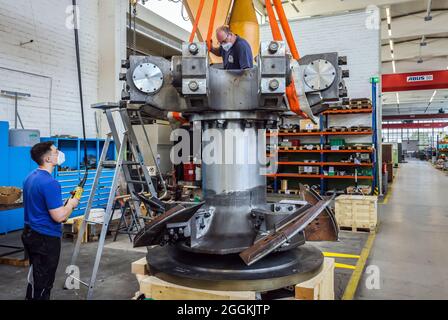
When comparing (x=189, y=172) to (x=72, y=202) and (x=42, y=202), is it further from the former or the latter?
(x=42, y=202)

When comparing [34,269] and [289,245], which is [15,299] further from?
[289,245]

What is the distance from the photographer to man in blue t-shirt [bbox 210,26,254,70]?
2.45 m

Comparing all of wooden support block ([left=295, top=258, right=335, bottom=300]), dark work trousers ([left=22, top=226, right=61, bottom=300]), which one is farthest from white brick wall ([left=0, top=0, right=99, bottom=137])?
wooden support block ([left=295, top=258, right=335, bottom=300])

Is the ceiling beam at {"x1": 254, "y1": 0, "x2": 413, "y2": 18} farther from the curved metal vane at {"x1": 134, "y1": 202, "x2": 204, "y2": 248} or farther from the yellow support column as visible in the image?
→ the curved metal vane at {"x1": 134, "y1": 202, "x2": 204, "y2": 248}

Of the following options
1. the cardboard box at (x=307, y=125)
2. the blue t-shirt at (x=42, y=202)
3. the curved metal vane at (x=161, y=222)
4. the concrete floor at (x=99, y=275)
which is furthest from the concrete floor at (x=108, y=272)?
the cardboard box at (x=307, y=125)

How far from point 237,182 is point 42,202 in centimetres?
160

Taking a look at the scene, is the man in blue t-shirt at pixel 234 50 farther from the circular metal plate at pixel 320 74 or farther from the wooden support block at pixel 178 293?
the wooden support block at pixel 178 293

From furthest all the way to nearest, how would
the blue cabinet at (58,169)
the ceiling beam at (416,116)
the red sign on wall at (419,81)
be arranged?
1. the ceiling beam at (416,116)
2. the red sign on wall at (419,81)
3. the blue cabinet at (58,169)

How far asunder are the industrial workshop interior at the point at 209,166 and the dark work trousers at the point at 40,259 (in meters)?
0.01

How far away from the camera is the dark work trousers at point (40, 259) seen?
9.33 feet

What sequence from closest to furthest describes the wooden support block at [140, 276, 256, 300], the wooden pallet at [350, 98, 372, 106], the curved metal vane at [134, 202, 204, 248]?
the wooden support block at [140, 276, 256, 300]
the curved metal vane at [134, 202, 204, 248]
the wooden pallet at [350, 98, 372, 106]

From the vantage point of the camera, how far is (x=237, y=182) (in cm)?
251

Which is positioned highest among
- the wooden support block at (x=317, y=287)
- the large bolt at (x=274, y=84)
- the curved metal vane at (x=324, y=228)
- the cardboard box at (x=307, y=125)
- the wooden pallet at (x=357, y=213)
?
the cardboard box at (x=307, y=125)

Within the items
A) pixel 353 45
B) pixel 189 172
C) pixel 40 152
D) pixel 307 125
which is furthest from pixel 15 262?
pixel 353 45
